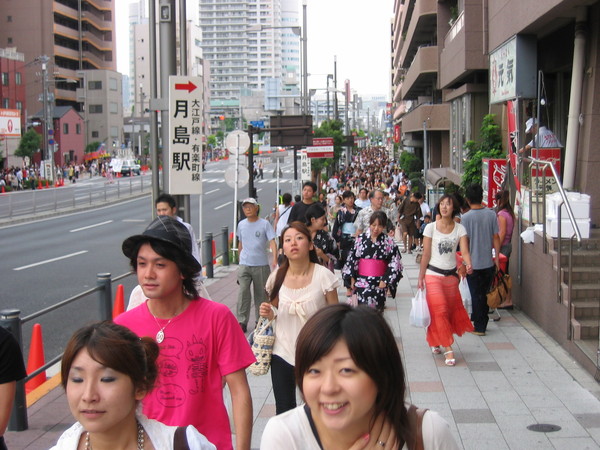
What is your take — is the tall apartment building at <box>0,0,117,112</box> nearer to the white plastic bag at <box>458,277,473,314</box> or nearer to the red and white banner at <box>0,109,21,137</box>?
the red and white banner at <box>0,109,21,137</box>

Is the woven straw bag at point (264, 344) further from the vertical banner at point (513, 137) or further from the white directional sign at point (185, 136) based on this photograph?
the vertical banner at point (513, 137)

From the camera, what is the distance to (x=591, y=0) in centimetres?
1123

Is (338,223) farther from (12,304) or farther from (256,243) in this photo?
(12,304)

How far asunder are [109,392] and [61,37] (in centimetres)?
9926

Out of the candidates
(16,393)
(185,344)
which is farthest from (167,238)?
(16,393)

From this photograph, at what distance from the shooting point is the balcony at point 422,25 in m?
35.1

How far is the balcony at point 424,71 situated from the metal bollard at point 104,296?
28.0 metres

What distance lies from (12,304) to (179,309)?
12.0 metres

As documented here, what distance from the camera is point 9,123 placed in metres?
63.2

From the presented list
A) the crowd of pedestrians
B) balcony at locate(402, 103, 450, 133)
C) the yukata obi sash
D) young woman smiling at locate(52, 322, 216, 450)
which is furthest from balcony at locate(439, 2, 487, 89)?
young woman smiling at locate(52, 322, 216, 450)

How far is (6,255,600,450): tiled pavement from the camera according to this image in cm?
657

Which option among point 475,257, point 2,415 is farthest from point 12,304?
point 2,415

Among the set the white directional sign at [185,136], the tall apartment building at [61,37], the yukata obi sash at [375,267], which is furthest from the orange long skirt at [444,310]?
the tall apartment building at [61,37]

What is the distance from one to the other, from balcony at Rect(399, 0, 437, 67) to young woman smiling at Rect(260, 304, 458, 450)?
3428 cm
